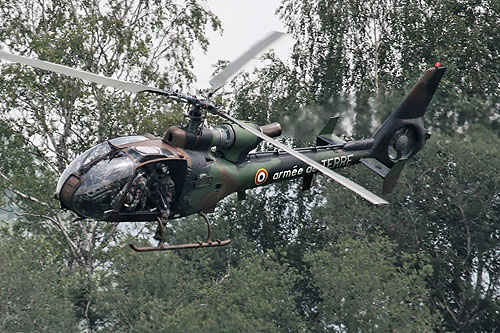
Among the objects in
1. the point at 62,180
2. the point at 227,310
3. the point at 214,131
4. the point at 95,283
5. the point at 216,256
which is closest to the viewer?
the point at 62,180

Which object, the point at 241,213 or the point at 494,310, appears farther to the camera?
the point at 241,213

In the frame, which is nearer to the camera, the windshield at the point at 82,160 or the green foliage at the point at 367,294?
the windshield at the point at 82,160

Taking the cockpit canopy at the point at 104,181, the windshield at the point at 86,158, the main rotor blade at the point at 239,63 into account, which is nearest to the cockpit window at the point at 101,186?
the cockpit canopy at the point at 104,181

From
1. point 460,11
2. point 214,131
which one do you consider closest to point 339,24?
point 460,11

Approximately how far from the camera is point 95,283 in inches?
1411

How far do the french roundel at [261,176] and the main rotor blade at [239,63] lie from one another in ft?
6.56

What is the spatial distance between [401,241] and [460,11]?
1077cm

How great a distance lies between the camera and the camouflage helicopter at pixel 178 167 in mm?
16234

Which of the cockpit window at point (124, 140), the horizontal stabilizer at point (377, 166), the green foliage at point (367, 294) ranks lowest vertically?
the green foliage at point (367, 294)

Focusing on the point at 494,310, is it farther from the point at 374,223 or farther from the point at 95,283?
the point at 95,283

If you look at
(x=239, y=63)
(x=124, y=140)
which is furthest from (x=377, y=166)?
(x=124, y=140)

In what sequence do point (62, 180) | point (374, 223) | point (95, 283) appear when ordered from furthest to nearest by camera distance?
point (374, 223), point (95, 283), point (62, 180)

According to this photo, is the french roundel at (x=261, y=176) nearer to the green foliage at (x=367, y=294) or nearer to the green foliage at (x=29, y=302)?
the green foliage at (x=367, y=294)

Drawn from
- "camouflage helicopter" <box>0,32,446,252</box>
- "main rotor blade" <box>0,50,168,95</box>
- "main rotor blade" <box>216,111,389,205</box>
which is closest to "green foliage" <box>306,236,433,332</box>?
"camouflage helicopter" <box>0,32,446,252</box>
